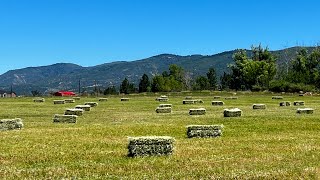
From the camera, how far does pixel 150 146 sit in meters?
20.0

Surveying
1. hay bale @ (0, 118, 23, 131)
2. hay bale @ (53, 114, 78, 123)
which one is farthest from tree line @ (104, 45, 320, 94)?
hay bale @ (0, 118, 23, 131)

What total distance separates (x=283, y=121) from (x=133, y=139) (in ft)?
61.3

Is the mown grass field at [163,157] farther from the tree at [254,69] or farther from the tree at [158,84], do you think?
the tree at [158,84]

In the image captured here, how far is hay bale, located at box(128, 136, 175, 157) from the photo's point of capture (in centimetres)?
1994

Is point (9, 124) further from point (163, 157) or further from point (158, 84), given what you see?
point (158, 84)

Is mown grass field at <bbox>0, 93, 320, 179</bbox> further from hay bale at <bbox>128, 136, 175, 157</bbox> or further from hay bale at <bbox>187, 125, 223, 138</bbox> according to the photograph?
hay bale at <bbox>187, 125, 223, 138</bbox>

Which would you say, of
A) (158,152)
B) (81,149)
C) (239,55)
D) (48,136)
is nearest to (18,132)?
(48,136)

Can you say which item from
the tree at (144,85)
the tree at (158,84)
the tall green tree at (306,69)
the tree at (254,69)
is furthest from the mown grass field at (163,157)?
the tree at (144,85)

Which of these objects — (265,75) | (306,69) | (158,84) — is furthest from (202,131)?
(158,84)

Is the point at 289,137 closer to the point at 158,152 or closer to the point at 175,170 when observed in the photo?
the point at 158,152

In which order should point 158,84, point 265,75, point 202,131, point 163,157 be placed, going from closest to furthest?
1. point 163,157
2. point 202,131
3. point 265,75
4. point 158,84

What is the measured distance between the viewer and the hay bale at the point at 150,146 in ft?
65.4

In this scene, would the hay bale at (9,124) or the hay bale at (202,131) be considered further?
the hay bale at (9,124)

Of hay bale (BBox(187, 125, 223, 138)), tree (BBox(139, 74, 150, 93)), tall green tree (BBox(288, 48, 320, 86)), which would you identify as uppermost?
tall green tree (BBox(288, 48, 320, 86))
